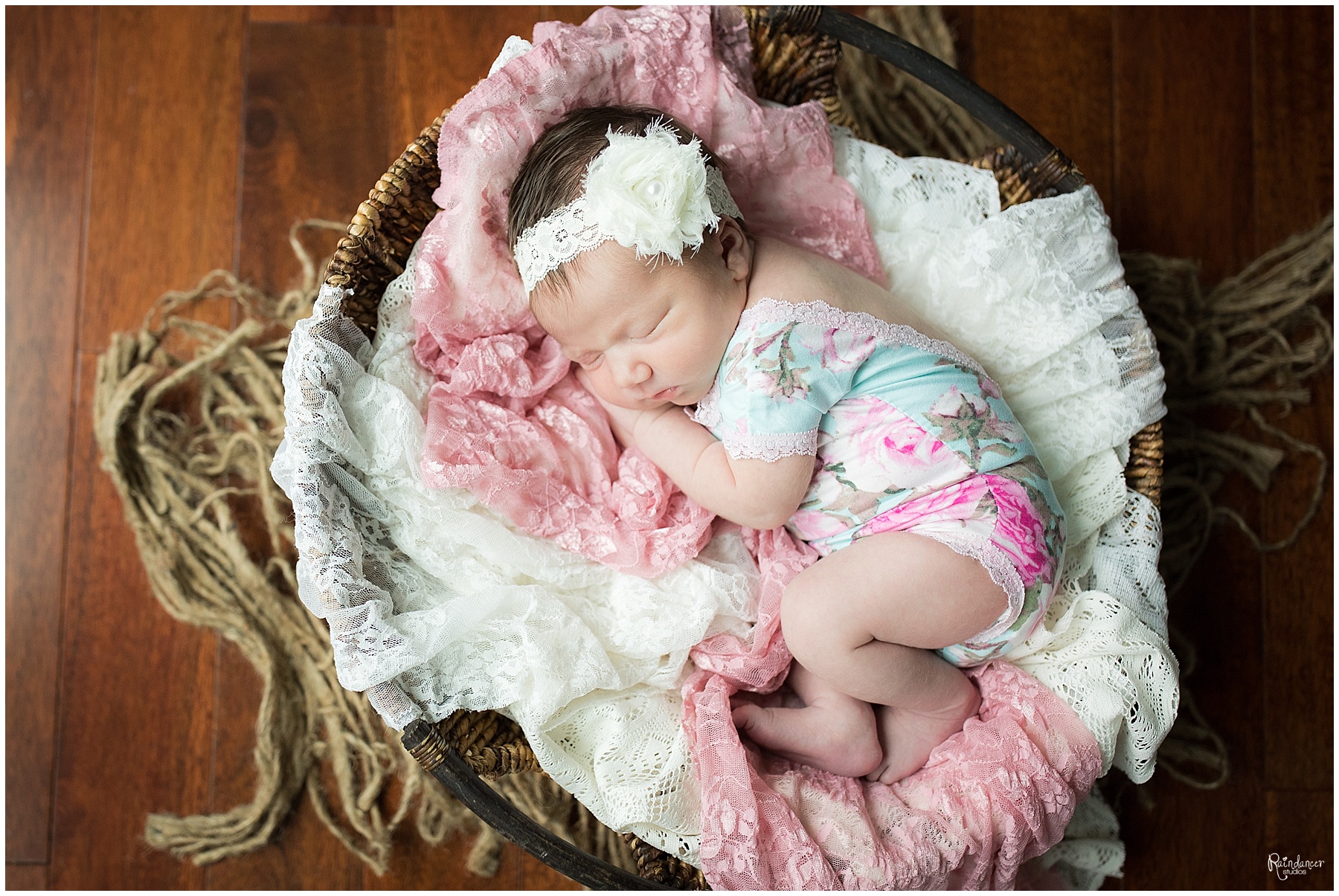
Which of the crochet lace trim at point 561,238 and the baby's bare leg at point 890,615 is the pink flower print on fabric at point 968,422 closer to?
the baby's bare leg at point 890,615

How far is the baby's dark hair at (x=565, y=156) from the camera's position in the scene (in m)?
0.96

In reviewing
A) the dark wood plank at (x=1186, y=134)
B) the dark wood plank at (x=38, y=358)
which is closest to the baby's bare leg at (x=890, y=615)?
the dark wood plank at (x=1186, y=134)

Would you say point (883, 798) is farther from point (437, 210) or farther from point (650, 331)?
point (437, 210)

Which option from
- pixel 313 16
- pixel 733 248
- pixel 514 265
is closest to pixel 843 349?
pixel 733 248

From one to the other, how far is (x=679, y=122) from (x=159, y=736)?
1.08m

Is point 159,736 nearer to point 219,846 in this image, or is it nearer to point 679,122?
point 219,846

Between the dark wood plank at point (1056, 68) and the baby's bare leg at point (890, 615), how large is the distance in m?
0.82

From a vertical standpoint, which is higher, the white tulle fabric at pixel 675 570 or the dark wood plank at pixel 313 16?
the dark wood plank at pixel 313 16

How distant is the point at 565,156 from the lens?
98 centimetres

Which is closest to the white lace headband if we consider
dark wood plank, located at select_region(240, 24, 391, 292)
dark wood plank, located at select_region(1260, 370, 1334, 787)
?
dark wood plank, located at select_region(240, 24, 391, 292)

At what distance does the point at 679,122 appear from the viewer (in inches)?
41.8

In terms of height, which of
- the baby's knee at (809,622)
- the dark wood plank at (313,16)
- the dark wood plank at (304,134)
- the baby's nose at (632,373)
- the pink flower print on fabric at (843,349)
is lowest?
the baby's knee at (809,622)

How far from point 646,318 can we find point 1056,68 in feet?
3.15

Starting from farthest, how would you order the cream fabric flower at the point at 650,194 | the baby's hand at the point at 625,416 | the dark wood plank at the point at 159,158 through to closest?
the dark wood plank at the point at 159,158 → the baby's hand at the point at 625,416 → the cream fabric flower at the point at 650,194
